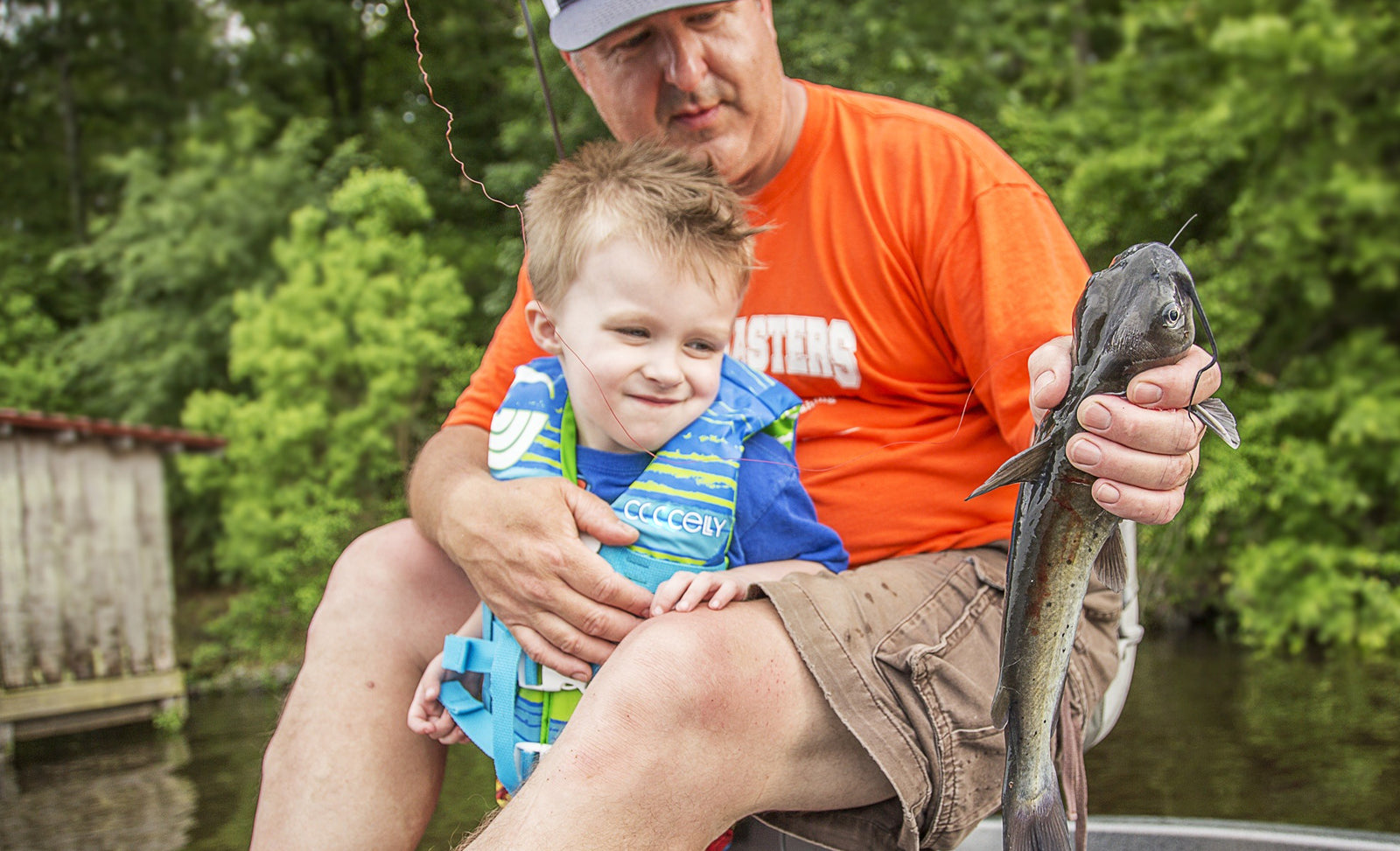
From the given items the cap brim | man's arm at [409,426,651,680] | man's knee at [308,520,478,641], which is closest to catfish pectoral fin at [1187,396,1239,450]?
man's arm at [409,426,651,680]

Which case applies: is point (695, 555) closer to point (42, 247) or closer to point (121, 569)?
point (121, 569)

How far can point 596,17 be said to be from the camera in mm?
1845

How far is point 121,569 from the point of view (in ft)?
34.1

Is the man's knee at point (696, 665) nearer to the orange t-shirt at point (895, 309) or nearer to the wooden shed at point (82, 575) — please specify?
the orange t-shirt at point (895, 309)

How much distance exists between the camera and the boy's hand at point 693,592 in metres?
1.53

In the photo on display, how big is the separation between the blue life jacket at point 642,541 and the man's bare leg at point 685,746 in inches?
7.3

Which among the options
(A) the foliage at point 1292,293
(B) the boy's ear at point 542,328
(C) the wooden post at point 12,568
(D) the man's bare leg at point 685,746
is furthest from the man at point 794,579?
(C) the wooden post at point 12,568

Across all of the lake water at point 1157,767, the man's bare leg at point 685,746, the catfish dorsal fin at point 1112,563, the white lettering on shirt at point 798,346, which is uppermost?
the white lettering on shirt at point 798,346

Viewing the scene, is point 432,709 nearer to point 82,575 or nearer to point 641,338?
point 641,338

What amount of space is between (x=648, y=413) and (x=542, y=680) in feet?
1.49

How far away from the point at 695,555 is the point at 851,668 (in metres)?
0.30

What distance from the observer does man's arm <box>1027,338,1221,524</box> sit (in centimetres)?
→ 116

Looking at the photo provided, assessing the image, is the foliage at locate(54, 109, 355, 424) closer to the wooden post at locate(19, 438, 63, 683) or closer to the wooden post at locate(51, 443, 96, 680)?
the wooden post at locate(51, 443, 96, 680)

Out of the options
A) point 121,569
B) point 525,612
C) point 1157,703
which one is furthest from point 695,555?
point 121,569
